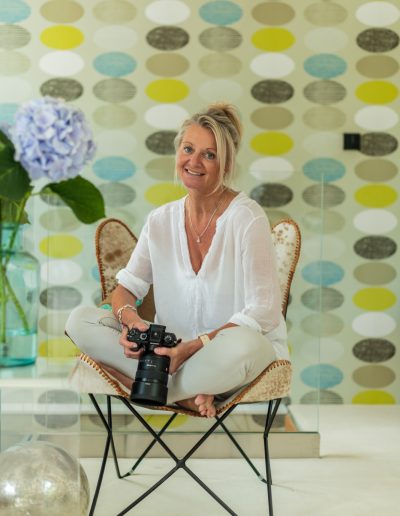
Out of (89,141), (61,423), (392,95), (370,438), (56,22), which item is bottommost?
(370,438)

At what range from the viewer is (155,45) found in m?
3.80

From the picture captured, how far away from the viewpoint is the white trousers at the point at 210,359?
2.04m

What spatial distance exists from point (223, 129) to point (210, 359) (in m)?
0.77

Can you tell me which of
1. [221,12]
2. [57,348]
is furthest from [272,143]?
[57,348]

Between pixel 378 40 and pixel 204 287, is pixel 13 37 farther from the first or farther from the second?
pixel 204 287

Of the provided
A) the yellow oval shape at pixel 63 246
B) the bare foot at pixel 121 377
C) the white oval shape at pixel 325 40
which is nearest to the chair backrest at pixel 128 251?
the yellow oval shape at pixel 63 246

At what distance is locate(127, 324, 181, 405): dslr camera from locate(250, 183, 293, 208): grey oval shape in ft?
3.50

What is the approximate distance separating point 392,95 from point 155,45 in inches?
47.1

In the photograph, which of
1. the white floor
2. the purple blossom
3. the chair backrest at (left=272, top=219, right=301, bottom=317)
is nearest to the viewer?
the purple blossom

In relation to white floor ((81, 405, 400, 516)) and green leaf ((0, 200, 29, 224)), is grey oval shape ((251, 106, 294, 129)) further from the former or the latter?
green leaf ((0, 200, 29, 224))

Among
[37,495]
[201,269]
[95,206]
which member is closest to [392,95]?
[201,269]

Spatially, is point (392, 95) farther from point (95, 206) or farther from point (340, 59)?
point (95, 206)

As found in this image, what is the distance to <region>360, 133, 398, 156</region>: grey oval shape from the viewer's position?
3.85 m

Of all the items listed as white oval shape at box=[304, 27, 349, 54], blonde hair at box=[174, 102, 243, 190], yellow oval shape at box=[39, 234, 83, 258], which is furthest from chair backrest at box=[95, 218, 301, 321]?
white oval shape at box=[304, 27, 349, 54]
